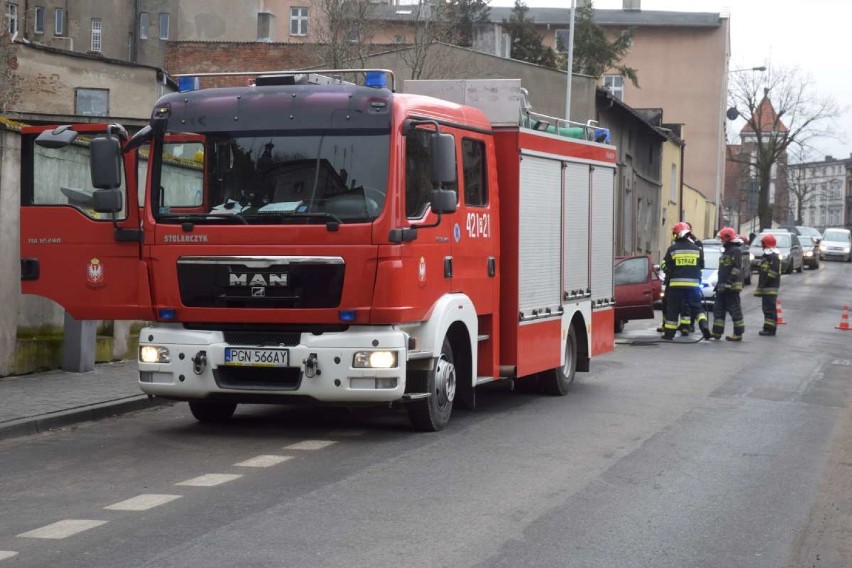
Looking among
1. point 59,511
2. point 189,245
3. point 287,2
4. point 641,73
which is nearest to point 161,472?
point 59,511

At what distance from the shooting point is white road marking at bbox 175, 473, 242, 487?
28.5 feet

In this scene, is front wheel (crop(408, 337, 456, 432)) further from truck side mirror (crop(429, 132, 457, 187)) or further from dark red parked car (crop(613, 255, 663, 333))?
dark red parked car (crop(613, 255, 663, 333))

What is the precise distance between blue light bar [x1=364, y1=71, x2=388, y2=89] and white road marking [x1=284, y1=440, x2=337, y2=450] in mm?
2821

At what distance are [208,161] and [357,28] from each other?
103ft

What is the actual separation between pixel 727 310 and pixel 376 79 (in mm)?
15031

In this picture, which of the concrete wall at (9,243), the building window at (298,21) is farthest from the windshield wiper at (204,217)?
the building window at (298,21)

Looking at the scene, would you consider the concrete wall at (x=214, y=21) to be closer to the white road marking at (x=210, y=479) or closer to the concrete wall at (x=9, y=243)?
the concrete wall at (x=9, y=243)

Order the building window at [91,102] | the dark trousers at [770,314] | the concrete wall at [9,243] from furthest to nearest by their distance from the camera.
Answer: the building window at [91,102] → the dark trousers at [770,314] → the concrete wall at [9,243]

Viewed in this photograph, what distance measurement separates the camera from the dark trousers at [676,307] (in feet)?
77.4

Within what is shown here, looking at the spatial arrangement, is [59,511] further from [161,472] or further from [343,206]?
[343,206]

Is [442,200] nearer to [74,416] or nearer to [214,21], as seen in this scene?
[74,416]

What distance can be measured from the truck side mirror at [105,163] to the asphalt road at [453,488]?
6.75ft

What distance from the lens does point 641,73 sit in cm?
7712

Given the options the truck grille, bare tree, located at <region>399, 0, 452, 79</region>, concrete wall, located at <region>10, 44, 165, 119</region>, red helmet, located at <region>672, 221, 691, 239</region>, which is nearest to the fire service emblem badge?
the truck grille
